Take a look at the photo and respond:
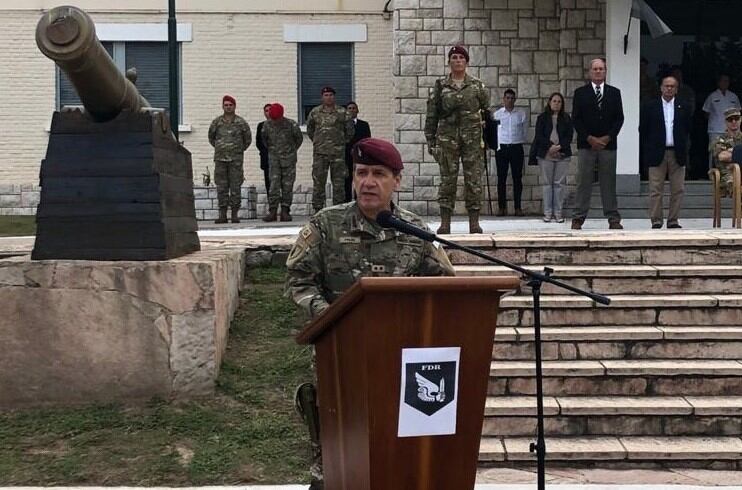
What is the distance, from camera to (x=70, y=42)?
19.1 ft

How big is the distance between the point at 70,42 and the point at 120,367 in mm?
2122

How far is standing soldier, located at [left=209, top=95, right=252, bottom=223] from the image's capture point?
569 inches

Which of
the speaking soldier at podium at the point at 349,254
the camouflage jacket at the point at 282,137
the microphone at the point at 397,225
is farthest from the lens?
the camouflage jacket at the point at 282,137

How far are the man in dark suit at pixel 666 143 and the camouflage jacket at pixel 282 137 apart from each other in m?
5.75

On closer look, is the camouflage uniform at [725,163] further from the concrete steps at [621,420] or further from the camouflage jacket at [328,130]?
the concrete steps at [621,420]

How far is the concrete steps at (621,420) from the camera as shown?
20.0 ft

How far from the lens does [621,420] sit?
6.11m

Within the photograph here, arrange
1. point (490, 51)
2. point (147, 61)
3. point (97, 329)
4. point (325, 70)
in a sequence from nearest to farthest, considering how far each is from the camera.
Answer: point (97, 329), point (490, 51), point (147, 61), point (325, 70)

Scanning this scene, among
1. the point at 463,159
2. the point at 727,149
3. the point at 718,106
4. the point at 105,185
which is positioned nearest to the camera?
the point at 105,185

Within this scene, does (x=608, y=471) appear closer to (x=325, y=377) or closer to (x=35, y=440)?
(x=325, y=377)

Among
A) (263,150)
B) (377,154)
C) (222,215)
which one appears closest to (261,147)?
(263,150)

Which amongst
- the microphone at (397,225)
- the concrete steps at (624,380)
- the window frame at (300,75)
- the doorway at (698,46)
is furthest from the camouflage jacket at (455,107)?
the window frame at (300,75)

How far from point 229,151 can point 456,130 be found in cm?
580

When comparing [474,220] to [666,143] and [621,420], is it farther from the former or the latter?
[621,420]
